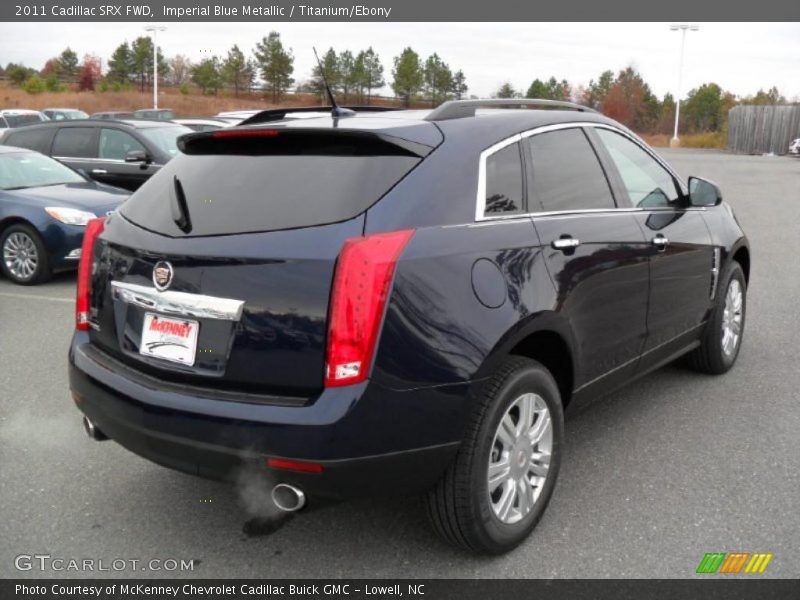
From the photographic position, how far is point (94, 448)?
4305mm

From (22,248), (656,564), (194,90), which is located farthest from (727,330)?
(194,90)

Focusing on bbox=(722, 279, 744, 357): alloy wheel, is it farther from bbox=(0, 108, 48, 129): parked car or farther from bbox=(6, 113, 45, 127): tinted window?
bbox=(6, 113, 45, 127): tinted window

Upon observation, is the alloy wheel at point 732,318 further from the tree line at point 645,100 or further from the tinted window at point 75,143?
the tree line at point 645,100

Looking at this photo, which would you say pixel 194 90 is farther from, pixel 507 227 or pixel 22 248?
pixel 507 227

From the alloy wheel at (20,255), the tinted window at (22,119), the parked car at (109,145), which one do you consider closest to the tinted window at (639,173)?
the alloy wheel at (20,255)

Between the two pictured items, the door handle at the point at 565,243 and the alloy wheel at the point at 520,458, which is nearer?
the alloy wheel at the point at 520,458

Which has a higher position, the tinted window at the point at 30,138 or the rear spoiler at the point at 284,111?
the rear spoiler at the point at 284,111

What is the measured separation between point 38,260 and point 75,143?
449cm

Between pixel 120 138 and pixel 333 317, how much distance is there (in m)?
10.7

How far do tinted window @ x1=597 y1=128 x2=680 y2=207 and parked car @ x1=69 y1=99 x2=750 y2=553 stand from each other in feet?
1.96

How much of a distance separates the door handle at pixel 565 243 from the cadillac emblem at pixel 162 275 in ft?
4.99

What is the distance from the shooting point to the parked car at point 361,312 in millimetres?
2756

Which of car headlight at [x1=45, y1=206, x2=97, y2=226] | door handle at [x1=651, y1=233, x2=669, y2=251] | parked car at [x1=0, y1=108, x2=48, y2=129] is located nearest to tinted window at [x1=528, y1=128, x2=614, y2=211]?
door handle at [x1=651, y1=233, x2=669, y2=251]

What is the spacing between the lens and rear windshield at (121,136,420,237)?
2938 millimetres
